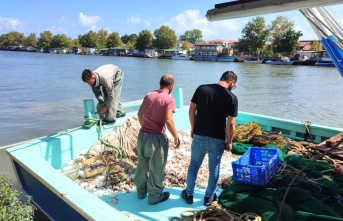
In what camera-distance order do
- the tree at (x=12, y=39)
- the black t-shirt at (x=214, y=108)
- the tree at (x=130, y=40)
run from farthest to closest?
1. the tree at (x=12, y=39)
2. the tree at (x=130, y=40)
3. the black t-shirt at (x=214, y=108)

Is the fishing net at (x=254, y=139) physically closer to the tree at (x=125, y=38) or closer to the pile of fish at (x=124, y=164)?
the pile of fish at (x=124, y=164)

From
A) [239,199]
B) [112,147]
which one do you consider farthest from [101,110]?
[239,199]

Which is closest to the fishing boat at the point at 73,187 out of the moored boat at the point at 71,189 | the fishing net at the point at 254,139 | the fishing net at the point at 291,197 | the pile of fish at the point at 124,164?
the moored boat at the point at 71,189

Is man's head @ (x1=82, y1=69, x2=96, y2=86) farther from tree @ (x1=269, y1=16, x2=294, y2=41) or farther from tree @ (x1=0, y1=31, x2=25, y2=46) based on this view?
tree @ (x1=0, y1=31, x2=25, y2=46)

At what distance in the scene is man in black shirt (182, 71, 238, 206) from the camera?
3.10m

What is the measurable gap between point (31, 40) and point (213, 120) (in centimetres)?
14279

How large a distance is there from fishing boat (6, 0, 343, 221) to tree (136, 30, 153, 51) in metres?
89.9

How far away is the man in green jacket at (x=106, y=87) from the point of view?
449cm

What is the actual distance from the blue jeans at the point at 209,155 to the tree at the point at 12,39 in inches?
5816

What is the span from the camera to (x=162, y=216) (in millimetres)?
3203

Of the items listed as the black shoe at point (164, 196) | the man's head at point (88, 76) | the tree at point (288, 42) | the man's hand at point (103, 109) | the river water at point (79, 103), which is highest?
the tree at point (288, 42)

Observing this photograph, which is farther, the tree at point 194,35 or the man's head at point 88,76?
the tree at point 194,35

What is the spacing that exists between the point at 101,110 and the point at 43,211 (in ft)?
6.16

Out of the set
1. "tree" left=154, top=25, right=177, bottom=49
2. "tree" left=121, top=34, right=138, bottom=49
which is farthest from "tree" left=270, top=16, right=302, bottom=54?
"tree" left=121, top=34, right=138, bottom=49
